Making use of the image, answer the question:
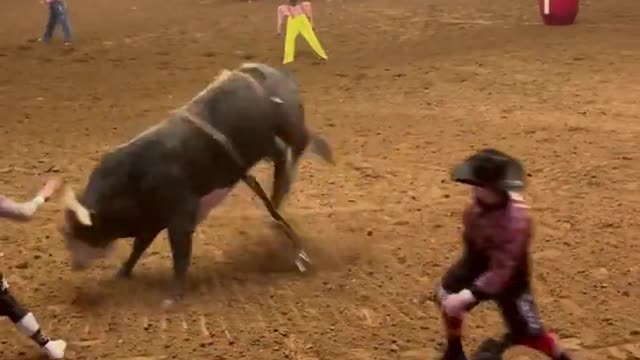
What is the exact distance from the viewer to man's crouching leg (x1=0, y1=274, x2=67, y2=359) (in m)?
4.27

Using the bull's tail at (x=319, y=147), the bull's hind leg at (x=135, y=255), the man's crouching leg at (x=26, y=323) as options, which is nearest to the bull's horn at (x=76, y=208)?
the bull's hind leg at (x=135, y=255)

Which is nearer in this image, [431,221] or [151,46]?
[431,221]

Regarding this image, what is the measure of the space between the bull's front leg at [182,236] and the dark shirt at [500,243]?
6.05 ft

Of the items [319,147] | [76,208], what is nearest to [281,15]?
[319,147]

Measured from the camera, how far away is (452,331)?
371 cm

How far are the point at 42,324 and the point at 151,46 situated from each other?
8.36m

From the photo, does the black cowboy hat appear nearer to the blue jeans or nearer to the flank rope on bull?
the flank rope on bull

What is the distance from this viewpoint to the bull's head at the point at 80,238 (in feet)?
15.9

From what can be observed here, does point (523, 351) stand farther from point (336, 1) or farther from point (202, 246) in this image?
point (336, 1)

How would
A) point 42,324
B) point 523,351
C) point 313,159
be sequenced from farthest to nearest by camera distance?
point 313,159
point 42,324
point 523,351

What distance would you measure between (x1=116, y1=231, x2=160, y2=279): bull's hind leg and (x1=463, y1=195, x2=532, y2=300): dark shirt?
219 cm

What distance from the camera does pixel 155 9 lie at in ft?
54.4

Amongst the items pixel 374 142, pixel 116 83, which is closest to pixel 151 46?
pixel 116 83

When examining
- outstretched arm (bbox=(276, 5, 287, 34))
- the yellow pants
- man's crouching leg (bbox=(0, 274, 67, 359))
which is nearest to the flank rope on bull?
man's crouching leg (bbox=(0, 274, 67, 359))
